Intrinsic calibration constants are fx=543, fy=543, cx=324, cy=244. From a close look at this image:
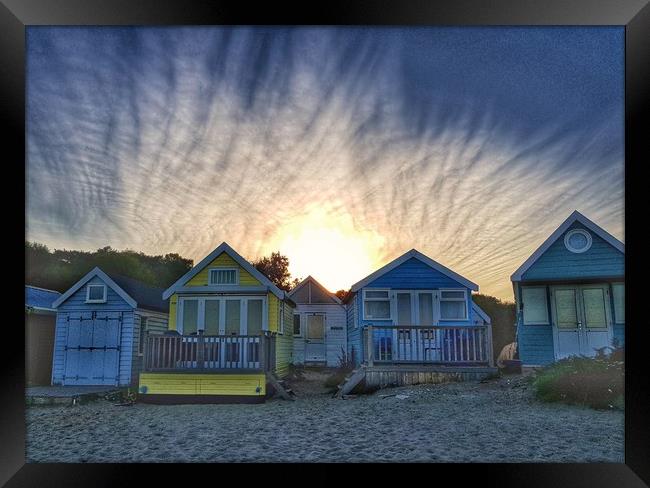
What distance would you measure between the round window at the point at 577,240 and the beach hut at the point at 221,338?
10.1ft

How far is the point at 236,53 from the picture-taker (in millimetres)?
5977

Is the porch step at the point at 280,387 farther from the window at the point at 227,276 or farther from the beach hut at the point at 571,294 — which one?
the beach hut at the point at 571,294

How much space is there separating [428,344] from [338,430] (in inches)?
59.2

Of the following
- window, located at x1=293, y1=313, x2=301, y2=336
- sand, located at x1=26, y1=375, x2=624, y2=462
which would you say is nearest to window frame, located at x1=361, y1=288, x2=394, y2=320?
window, located at x1=293, y1=313, x2=301, y2=336

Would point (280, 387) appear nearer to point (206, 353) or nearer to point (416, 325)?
point (206, 353)

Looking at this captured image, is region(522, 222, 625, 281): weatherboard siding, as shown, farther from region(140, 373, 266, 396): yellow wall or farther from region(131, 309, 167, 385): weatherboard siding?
region(131, 309, 167, 385): weatherboard siding

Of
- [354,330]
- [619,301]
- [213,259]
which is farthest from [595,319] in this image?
[213,259]

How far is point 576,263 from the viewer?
5.96 meters

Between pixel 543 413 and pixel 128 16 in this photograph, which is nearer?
pixel 128 16

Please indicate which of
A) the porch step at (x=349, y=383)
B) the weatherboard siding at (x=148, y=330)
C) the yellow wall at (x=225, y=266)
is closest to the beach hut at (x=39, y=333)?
the weatherboard siding at (x=148, y=330)

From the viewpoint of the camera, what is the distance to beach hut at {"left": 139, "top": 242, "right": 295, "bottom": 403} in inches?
237

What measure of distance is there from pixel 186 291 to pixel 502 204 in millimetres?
3635

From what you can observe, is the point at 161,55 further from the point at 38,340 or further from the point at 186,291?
the point at 38,340

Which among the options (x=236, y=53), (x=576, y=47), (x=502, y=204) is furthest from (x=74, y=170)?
(x=576, y=47)
